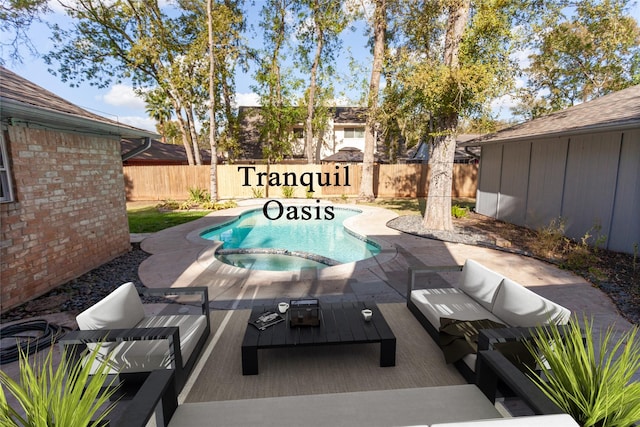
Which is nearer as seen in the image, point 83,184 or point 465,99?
point 83,184

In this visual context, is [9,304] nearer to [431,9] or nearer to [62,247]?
[62,247]

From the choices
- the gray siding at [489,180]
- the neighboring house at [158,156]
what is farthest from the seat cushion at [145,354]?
the neighboring house at [158,156]

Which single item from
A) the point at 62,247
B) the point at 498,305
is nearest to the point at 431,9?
the point at 498,305

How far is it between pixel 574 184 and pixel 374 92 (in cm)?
747

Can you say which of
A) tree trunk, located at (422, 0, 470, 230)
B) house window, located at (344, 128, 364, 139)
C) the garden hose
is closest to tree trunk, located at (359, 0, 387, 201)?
tree trunk, located at (422, 0, 470, 230)

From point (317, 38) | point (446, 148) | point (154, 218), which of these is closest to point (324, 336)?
point (446, 148)

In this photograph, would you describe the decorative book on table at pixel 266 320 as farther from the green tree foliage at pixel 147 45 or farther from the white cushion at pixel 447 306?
the green tree foliage at pixel 147 45

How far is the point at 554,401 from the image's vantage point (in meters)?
1.73

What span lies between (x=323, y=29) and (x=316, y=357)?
17800mm

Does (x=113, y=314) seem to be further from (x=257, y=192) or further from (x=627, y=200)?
(x=257, y=192)

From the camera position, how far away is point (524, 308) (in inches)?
116

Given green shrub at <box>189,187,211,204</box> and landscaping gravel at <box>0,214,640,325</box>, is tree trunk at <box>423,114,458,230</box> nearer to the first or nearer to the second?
landscaping gravel at <box>0,214,640,325</box>

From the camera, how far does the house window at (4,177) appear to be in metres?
4.42

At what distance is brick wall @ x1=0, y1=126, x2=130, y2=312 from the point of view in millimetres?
4551
